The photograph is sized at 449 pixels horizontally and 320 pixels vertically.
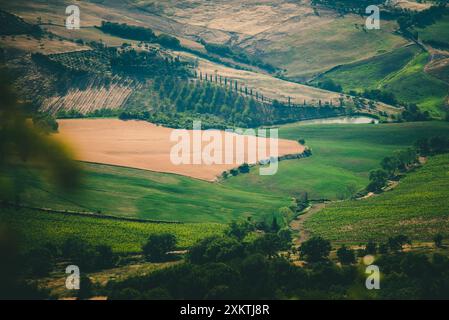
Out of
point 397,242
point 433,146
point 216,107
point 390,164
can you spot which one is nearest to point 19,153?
point 397,242

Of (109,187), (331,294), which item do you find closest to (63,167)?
(331,294)

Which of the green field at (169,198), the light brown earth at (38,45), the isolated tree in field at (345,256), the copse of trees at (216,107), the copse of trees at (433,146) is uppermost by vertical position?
the light brown earth at (38,45)

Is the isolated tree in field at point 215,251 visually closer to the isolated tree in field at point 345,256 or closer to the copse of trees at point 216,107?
the isolated tree in field at point 345,256

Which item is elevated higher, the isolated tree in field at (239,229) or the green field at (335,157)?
the green field at (335,157)

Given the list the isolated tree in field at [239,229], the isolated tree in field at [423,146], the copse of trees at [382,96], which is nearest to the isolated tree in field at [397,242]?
the isolated tree in field at [239,229]

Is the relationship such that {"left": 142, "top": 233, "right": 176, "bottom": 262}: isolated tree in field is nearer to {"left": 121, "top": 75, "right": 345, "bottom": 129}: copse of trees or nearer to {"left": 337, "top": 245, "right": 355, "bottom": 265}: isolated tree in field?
{"left": 337, "top": 245, "right": 355, "bottom": 265}: isolated tree in field

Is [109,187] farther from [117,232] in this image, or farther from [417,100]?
[417,100]

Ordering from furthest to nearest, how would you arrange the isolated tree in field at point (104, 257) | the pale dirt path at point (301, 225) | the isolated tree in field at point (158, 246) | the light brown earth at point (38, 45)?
the light brown earth at point (38, 45), the pale dirt path at point (301, 225), the isolated tree in field at point (158, 246), the isolated tree in field at point (104, 257)
